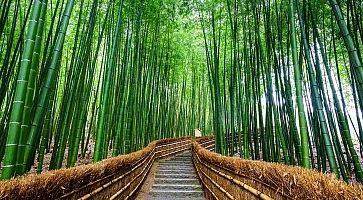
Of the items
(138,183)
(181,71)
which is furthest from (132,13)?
(181,71)

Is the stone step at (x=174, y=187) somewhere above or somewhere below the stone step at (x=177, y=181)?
below

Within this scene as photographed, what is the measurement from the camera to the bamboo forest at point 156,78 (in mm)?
2432

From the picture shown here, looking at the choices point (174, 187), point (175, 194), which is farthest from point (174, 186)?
point (175, 194)

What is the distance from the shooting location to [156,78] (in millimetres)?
8633

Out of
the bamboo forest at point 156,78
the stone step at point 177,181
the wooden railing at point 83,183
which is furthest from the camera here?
the stone step at point 177,181

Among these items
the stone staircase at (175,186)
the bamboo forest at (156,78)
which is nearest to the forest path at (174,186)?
the stone staircase at (175,186)

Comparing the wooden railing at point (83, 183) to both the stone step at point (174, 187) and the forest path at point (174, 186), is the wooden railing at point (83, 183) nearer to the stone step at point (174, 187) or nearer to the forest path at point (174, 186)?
the forest path at point (174, 186)

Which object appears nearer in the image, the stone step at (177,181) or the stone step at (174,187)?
the stone step at (174,187)

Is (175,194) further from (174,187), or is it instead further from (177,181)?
(177,181)

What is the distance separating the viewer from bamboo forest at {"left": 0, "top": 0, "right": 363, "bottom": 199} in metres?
2.43

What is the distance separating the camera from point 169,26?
7.75m

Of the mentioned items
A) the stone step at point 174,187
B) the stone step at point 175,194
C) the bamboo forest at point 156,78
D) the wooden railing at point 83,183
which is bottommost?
Answer: the stone step at point 175,194

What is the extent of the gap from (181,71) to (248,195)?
10.3 meters

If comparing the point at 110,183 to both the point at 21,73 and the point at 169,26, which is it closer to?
the point at 21,73
